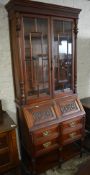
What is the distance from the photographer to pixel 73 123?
2152mm

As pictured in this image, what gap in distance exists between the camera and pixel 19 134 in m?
2.20

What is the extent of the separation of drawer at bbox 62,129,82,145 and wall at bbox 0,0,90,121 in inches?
28.3

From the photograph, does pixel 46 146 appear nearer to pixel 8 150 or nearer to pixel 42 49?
pixel 8 150

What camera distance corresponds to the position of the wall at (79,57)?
6.47ft

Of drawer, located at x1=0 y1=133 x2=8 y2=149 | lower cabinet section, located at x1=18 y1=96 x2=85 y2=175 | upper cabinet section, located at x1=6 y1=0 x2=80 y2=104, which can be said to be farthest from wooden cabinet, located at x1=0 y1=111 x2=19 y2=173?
upper cabinet section, located at x1=6 y1=0 x2=80 y2=104

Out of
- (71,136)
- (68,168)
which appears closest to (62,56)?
(71,136)

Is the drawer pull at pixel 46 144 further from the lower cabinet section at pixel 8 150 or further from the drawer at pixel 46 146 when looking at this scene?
the lower cabinet section at pixel 8 150

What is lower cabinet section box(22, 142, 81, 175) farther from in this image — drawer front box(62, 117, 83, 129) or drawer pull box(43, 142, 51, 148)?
drawer front box(62, 117, 83, 129)

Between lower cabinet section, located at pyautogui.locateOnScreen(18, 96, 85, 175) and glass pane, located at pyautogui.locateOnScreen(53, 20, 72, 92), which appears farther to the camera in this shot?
glass pane, located at pyautogui.locateOnScreen(53, 20, 72, 92)

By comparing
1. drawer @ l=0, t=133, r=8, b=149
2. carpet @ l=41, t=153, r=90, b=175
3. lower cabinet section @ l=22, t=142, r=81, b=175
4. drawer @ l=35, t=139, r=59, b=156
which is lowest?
carpet @ l=41, t=153, r=90, b=175

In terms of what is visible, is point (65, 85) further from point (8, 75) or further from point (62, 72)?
point (8, 75)

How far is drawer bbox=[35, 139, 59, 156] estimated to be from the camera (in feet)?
6.23

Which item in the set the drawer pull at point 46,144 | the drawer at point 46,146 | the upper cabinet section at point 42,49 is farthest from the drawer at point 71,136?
the upper cabinet section at point 42,49

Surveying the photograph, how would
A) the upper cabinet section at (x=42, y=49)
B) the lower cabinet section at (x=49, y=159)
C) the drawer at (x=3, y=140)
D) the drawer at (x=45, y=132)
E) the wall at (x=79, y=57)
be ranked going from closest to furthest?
the drawer at (x=3, y=140), the upper cabinet section at (x=42, y=49), the drawer at (x=45, y=132), the wall at (x=79, y=57), the lower cabinet section at (x=49, y=159)
